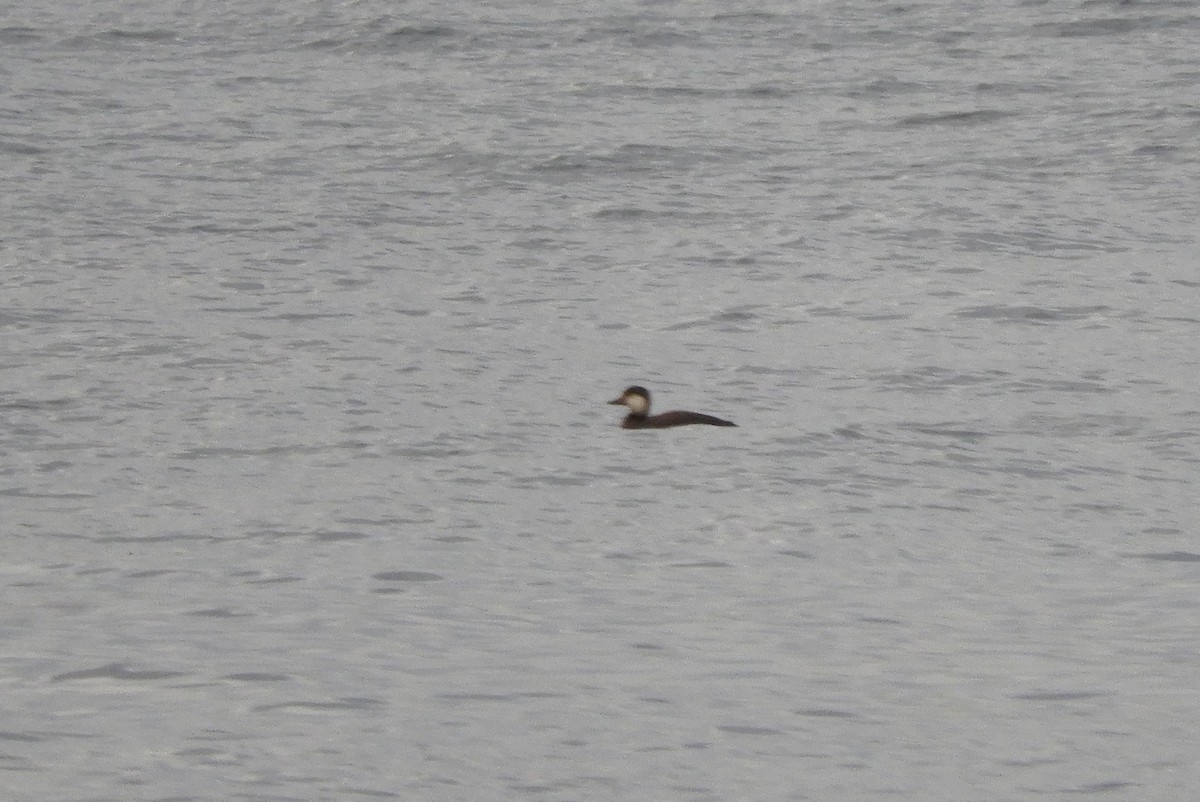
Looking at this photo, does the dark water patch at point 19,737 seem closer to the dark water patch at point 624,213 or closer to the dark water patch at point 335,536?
the dark water patch at point 335,536

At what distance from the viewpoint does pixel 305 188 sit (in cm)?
2089

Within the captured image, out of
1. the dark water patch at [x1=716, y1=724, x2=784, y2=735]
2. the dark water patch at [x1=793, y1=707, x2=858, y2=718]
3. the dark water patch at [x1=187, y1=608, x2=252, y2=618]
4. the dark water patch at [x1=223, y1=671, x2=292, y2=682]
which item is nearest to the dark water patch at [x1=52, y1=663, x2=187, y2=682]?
the dark water patch at [x1=223, y1=671, x2=292, y2=682]

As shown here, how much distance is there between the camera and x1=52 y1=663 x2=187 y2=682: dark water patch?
8516 mm

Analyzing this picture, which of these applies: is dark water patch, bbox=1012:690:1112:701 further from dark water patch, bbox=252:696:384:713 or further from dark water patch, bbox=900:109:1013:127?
dark water patch, bbox=900:109:1013:127

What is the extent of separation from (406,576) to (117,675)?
1.69 m

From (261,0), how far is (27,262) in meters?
16.0

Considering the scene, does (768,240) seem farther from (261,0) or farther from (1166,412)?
(261,0)

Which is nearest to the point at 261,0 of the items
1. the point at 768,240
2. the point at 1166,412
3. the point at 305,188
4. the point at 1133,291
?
the point at 305,188

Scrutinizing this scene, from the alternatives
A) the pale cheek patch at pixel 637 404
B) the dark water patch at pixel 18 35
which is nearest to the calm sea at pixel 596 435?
the pale cheek patch at pixel 637 404

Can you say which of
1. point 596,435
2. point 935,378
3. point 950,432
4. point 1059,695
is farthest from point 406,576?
point 935,378

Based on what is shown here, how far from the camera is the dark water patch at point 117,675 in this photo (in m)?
8.52

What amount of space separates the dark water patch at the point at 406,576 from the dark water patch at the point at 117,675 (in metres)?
1.47

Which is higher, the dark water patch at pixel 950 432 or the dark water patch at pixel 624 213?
the dark water patch at pixel 624 213

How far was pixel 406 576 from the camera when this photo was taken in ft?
32.6
